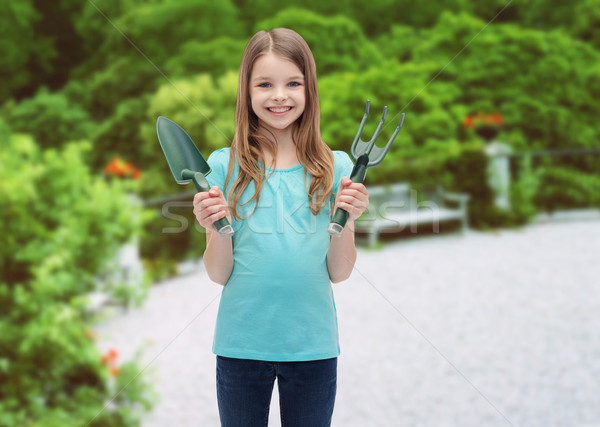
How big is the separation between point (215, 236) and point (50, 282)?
127 cm

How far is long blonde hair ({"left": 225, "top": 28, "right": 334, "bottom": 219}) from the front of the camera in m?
0.92

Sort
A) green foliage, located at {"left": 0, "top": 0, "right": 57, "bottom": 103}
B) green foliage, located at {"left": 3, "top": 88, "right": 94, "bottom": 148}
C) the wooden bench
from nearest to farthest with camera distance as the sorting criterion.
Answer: green foliage, located at {"left": 3, "top": 88, "right": 94, "bottom": 148}
green foliage, located at {"left": 0, "top": 0, "right": 57, "bottom": 103}
the wooden bench

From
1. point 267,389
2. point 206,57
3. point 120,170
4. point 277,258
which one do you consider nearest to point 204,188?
point 277,258

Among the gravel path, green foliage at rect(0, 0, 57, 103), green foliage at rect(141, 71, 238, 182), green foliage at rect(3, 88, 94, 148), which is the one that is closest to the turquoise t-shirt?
the gravel path

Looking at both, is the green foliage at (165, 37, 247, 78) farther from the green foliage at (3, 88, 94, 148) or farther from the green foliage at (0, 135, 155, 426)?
the green foliage at (0, 135, 155, 426)

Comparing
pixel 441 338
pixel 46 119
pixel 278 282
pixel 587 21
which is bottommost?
pixel 441 338

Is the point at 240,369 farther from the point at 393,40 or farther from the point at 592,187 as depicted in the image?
the point at 592,187

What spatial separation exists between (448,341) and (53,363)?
206 centimetres

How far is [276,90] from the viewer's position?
928 millimetres

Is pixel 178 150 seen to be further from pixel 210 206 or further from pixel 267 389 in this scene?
pixel 267 389

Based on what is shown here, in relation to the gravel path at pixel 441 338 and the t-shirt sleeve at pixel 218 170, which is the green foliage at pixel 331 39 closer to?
the gravel path at pixel 441 338

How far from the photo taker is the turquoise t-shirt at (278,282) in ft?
2.95

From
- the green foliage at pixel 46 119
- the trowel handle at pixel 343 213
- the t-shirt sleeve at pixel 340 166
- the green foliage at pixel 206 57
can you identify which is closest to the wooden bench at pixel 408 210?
the green foliage at pixel 206 57

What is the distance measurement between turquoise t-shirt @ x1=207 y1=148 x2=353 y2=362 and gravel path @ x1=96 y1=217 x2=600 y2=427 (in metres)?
1.57
